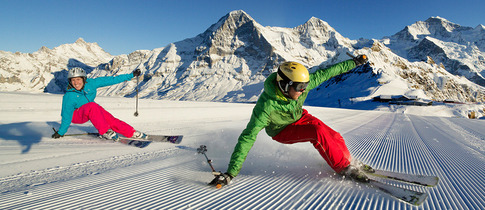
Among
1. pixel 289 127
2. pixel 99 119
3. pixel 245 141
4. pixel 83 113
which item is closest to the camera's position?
pixel 245 141

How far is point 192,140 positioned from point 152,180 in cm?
241

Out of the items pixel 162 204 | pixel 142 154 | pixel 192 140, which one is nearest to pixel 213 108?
pixel 192 140

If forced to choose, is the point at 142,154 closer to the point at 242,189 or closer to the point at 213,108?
the point at 242,189

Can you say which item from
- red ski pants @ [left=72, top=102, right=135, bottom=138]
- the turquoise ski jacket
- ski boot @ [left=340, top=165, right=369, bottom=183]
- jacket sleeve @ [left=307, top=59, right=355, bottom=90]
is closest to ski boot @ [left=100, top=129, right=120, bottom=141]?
red ski pants @ [left=72, top=102, right=135, bottom=138]

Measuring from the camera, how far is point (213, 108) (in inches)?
404

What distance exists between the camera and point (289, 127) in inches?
118

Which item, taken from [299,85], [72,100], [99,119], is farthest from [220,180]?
[72,100]

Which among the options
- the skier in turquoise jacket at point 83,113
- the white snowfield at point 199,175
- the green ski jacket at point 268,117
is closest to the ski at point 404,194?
the white snowfield at point 199,175

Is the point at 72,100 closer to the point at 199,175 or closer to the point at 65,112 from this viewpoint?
the point at 65,112

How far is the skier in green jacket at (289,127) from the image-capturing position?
7.82 feet

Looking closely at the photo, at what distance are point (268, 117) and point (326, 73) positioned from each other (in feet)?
4.49

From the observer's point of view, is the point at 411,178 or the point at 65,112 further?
the point at 65,112

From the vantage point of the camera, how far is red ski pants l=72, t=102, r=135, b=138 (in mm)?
4227

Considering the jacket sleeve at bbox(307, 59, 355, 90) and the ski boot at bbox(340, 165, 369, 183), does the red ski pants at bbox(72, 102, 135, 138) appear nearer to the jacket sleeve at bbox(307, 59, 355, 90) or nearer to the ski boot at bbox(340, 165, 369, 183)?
the jacket sleeve at bbox(307, 59, 355, 90)
